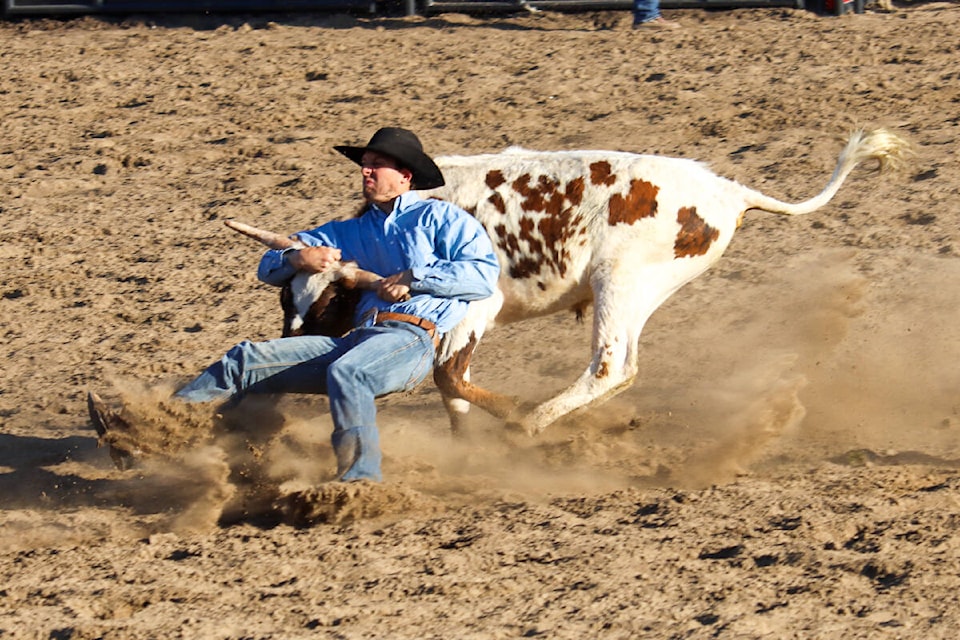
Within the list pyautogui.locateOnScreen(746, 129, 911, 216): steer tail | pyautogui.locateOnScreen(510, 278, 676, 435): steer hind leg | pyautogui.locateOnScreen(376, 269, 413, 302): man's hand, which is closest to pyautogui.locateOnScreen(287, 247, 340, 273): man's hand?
pyautogui.locateOnScreen(376, 269, 413, 302): man's hand

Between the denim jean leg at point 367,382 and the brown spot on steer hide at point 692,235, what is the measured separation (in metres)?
1.19

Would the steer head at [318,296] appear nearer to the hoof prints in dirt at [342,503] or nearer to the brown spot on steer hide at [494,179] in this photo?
the brown spot on steer hide at [494,179]

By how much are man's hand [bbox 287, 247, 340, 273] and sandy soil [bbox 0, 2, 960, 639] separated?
52cm

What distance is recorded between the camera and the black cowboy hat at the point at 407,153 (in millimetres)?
5246

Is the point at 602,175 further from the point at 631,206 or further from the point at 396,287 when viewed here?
the point at 396,287

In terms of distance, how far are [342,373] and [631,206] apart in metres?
1.40

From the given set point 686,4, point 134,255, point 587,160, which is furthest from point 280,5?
point 587,160

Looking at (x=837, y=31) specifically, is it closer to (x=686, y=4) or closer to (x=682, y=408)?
(x=686, y=4)

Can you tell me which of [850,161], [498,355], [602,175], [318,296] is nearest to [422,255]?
[318,296]

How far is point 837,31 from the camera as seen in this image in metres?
10.6

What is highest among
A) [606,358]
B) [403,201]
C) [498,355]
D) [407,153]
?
[407,153]

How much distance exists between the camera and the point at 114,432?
16.6 ft

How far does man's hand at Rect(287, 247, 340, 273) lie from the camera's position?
523 centimetres

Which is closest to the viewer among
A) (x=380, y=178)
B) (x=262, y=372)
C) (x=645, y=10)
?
(x=262, y=372)
